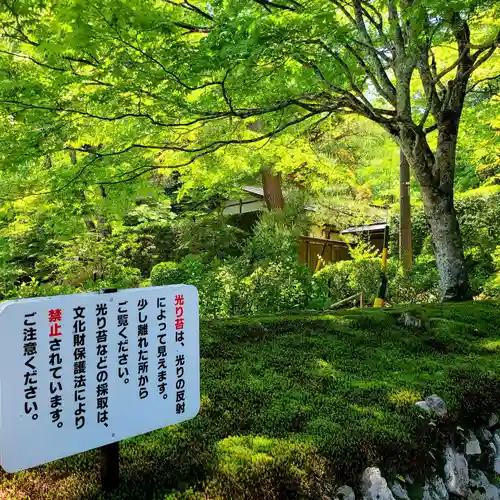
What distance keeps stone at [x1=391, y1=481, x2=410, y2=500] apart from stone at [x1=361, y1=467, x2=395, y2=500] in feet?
0.25

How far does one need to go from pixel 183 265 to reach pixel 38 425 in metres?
8.13

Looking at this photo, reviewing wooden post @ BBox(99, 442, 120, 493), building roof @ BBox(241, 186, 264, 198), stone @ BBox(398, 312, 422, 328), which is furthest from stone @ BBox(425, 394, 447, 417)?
building roof @ BBox(241, 186, 264, 198)

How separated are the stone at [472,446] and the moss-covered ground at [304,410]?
0.09 m

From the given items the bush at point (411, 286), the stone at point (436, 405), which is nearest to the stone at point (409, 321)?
the stone at point (436, 405)

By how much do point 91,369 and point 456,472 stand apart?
2488mm

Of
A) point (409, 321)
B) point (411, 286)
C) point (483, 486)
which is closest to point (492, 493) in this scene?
point (483, 486)

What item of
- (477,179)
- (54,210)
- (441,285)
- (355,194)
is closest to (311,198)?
(355,194)

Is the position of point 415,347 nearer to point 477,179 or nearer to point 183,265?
point 183,265

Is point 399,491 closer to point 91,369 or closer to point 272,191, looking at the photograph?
point 91,369

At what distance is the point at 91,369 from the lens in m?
2.18

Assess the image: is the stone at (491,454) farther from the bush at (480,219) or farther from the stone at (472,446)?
the bush at (480,219)

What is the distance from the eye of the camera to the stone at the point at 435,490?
2.83 metres

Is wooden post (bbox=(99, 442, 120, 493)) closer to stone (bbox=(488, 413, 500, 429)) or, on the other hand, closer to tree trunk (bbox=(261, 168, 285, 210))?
stone (bbox=(488, 413, 500, 429))

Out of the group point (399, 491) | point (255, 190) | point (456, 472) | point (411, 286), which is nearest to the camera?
point (399, 491)
